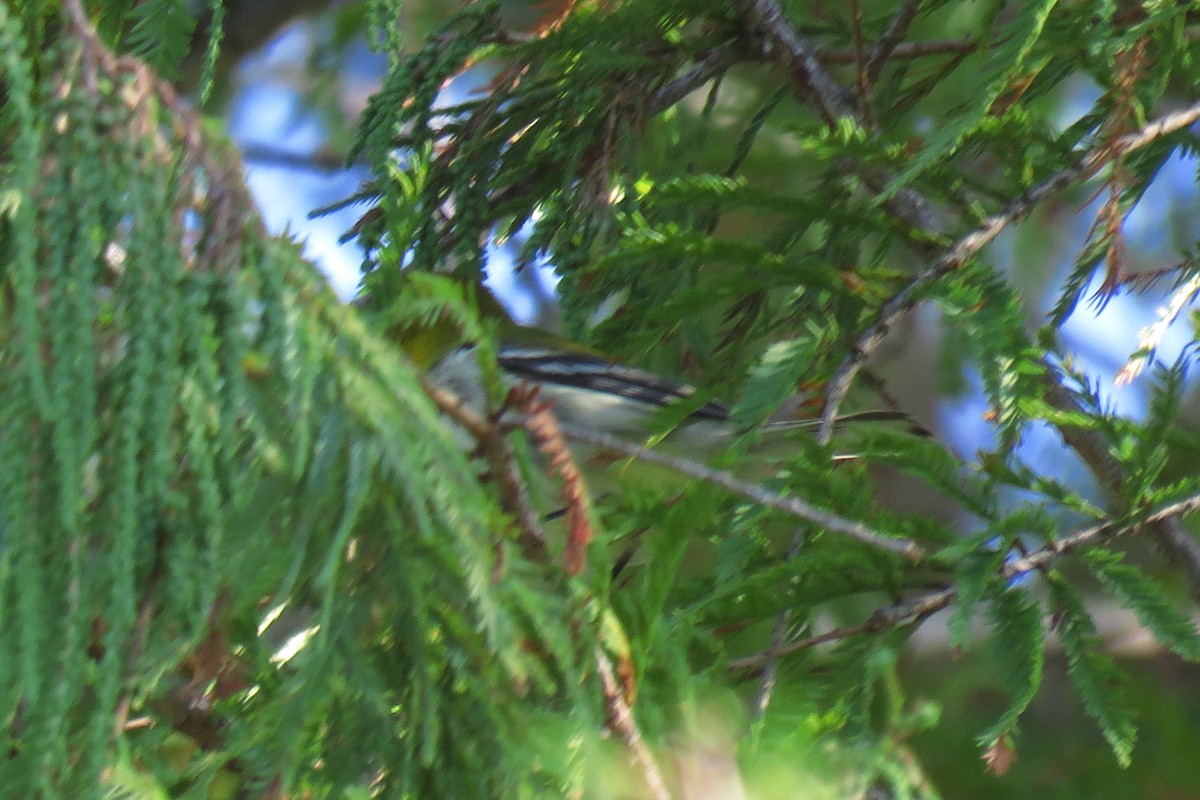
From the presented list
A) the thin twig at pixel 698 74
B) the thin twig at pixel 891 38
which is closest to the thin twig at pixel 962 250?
the thin twig at pixel 891 38

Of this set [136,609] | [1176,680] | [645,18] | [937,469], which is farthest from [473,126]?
[1176,680]

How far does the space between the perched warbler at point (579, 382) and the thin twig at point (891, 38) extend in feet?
2.10

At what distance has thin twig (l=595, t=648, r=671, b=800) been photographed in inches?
44.6

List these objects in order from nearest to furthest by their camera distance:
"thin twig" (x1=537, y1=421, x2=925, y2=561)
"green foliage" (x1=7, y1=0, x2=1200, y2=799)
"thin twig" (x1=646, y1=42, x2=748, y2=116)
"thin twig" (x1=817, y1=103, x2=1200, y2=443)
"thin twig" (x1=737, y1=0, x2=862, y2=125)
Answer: "green foliage" (x1=7, y1=0, x2=1200, y2=799) < "thin twig" (x1=537, y1=421, x2=925, y2=561) < "thin twig" (x1=817, y1=103, x2=1200, y2=443) < "thin twig" (x1=737, y1=0, x2=862, y2=125) < "thin twig" (x1=646, y1=42, x2=748, y2=116)

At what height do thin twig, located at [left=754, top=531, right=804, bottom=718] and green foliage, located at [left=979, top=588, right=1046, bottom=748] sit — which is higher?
thin twig, located at [left=754, top=531, right=804, bottom=718]

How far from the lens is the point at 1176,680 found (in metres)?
4.91

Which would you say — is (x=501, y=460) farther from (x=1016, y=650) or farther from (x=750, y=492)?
(x=1016, y=650)

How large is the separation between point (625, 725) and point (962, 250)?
35.5 inches

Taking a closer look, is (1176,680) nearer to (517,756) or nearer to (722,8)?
(722,8)

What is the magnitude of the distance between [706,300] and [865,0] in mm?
1911

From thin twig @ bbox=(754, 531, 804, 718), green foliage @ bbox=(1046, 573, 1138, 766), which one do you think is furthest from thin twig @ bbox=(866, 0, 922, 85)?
green foliage @ bbox=(1046, 573, 1138, 766)

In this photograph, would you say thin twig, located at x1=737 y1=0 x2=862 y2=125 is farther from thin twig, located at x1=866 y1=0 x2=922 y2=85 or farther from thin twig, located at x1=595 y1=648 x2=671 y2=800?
thin twig, located at x1=595 y1=648 x2=671 y2=800

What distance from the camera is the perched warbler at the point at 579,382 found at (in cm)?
284

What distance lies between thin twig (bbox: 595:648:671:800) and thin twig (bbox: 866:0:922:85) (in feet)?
4.32
